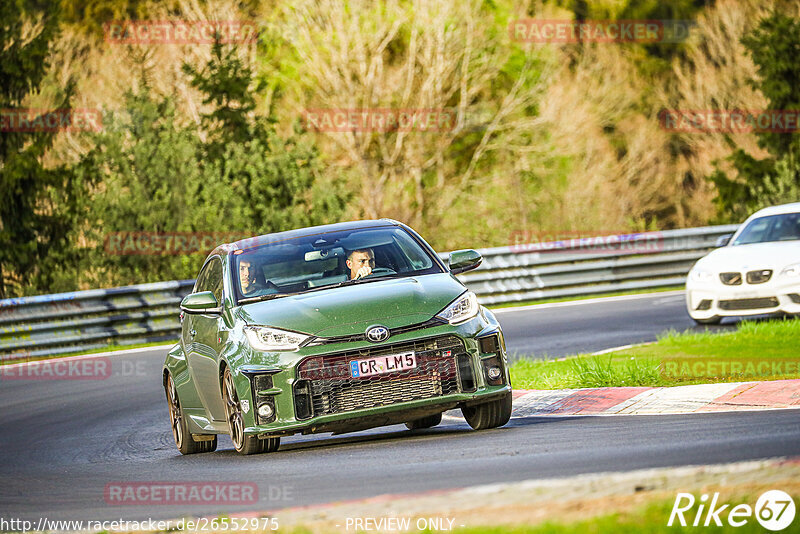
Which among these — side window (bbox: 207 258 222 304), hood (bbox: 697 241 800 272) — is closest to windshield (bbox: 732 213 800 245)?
hood (bbox: 697 241 800 272)

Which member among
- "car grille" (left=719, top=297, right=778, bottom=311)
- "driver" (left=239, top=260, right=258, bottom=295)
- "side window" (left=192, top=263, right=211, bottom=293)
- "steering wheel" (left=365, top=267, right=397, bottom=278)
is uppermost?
"driver" (left=239, top=260, right=258, bottom=295)

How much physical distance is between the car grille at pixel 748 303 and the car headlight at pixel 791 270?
1.06ft

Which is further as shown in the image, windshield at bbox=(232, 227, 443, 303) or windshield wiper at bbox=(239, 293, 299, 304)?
windshield at bbox=(232, 227, 443, 303)

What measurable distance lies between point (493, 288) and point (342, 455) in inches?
591

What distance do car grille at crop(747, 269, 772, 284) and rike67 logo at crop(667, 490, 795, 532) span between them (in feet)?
34.9

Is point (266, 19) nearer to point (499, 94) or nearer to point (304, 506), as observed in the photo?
point (499, 94)

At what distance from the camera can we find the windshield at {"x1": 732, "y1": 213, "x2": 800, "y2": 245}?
16891mm

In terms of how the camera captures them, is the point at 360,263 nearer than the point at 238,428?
No

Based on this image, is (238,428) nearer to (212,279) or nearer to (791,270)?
(212,279)

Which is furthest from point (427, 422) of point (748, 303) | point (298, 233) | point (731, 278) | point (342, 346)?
point (731, 278)

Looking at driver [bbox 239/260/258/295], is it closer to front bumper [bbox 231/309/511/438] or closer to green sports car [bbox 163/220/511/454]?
green sports car [bbox 163/220/511/454]

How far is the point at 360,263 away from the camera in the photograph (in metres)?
10.1

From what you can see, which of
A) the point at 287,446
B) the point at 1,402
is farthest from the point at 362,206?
the point at 287,446

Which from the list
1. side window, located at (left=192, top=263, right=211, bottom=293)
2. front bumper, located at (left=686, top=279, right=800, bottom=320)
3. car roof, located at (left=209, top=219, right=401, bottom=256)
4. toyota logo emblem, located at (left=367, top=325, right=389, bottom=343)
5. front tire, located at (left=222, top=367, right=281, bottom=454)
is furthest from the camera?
front bumper, located at (left=686, top=279, right=800, bottom=320)
